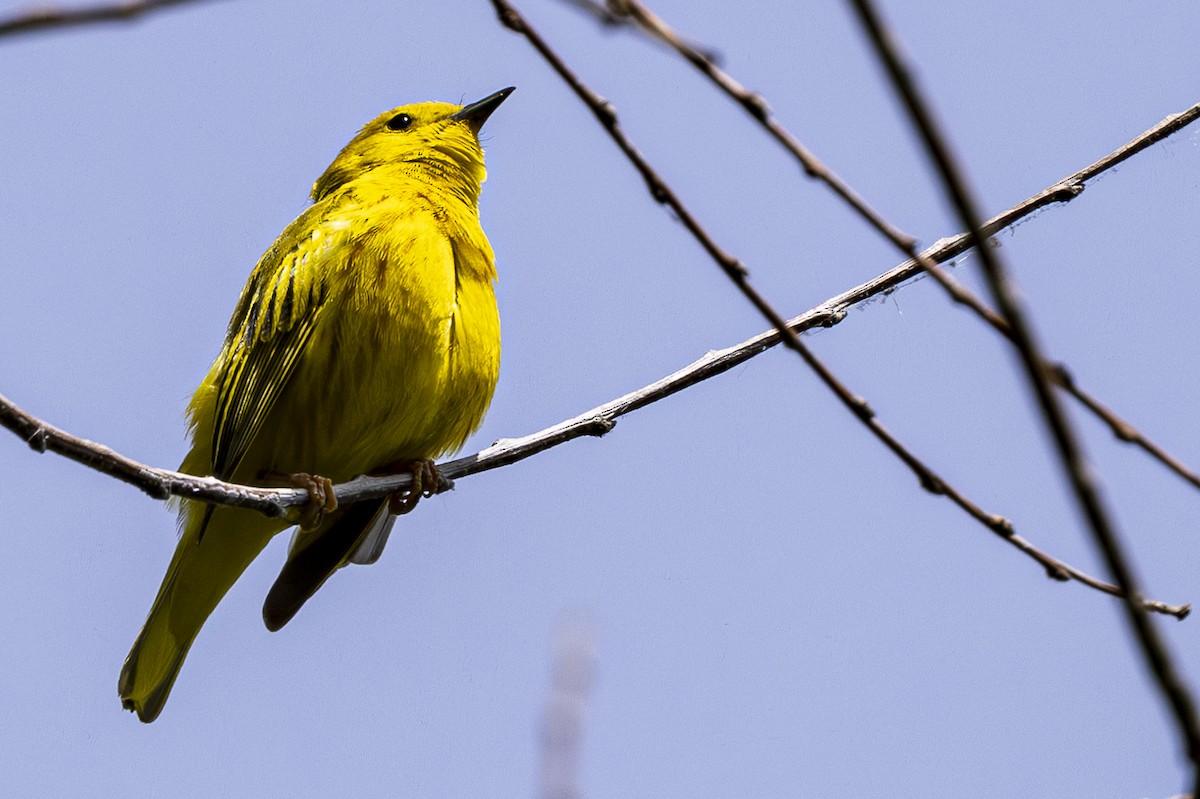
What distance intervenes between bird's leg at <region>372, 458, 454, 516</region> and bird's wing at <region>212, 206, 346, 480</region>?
1.91 feet

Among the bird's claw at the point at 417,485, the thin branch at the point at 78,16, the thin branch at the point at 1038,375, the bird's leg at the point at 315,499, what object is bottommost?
the thin branch at the point at 1038,375

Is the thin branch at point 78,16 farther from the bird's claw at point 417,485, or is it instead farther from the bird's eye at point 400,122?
the bird's eye at point 400,122

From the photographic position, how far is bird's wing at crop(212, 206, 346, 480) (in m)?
5.13

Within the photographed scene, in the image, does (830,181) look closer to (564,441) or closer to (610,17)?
(610,17)

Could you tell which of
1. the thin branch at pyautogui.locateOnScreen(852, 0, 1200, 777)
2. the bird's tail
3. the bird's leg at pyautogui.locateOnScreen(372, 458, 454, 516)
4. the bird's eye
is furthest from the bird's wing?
the thin branch at pyautogui.locateOnScreen(852, 0, 1200, 777)

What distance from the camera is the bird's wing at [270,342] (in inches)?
202

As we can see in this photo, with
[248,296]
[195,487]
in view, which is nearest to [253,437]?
[248,296]

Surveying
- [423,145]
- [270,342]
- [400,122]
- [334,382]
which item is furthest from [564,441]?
[400,122]

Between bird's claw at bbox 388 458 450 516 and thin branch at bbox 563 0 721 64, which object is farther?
bird's claw at bbox 388 458 450 516

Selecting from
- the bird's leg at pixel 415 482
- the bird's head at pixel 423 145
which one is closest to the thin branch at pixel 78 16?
the bird's leg at pixel 415 482

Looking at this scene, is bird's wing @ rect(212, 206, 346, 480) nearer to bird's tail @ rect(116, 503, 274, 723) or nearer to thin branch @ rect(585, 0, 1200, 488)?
bird's tail @ rect(116, 503, 274, 723)

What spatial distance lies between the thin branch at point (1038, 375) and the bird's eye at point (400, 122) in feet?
19.4

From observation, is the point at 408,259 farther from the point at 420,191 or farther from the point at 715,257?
the point at 715,257

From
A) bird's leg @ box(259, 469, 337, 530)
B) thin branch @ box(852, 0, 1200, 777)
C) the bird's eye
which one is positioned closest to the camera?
thin branch @ box(852, 0, 1200, 777)
